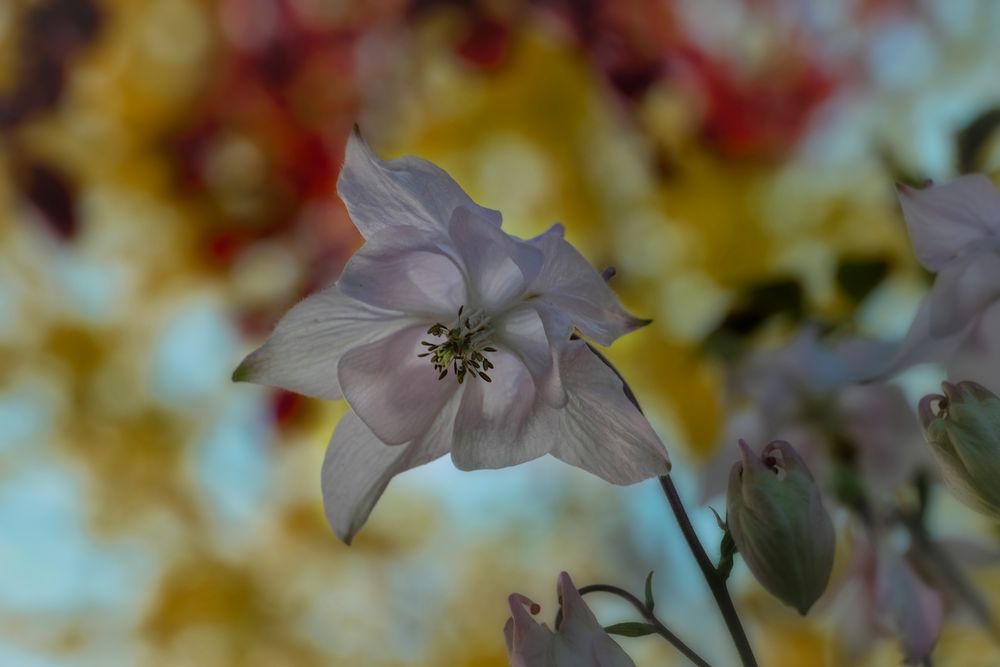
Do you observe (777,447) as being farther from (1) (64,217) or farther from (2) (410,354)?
(1) (64,217)

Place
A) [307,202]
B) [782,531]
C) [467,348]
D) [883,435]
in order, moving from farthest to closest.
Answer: [307,202] → [883,435] → [467,348] → [782,531]

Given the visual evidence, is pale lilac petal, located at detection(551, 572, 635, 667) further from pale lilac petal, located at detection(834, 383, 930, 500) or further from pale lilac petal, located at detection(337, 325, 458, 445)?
pale lilac petal, located at detection(834, 383, 930, 500)

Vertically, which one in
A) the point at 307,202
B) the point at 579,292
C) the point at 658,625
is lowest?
the point at 658,625

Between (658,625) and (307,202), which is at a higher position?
(307,202)

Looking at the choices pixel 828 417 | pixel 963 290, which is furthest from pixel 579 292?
pixel 828 417

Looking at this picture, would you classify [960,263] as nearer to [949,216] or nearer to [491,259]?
[949,216]

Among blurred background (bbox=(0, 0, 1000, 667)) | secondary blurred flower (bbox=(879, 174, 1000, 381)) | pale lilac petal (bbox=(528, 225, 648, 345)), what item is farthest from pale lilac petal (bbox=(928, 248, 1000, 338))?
blurred background (bbox=(0, 0, 1000, 667))

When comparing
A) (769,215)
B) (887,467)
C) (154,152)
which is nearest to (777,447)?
(887,467)

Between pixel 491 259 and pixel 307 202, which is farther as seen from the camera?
pixel 307 202
